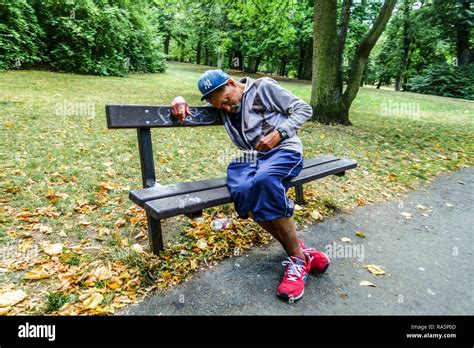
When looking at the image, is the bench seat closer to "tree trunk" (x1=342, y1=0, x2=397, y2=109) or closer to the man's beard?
the man's beard

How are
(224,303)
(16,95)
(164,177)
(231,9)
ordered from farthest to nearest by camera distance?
(231,9), (16,95), (164,177), (224,303)

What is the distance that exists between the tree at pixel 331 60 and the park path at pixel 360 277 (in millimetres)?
4549

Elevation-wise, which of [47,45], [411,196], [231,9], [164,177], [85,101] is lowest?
[411,196]

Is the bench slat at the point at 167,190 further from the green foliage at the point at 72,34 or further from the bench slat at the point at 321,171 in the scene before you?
the green foliage at the point at 72,34

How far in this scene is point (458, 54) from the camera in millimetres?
21594

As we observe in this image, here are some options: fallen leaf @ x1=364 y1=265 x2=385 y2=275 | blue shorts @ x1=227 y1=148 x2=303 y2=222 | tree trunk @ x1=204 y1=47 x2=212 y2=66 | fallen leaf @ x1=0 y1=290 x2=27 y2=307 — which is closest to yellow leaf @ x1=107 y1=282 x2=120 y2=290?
fallen leaf @ x1=0 y1=290 x2=27 y2=307

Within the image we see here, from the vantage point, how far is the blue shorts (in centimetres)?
220

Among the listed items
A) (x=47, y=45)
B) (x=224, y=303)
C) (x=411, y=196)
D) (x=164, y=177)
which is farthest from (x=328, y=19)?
(x=47, y=45)

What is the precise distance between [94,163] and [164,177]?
1012 millimetres

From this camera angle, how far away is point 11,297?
205cm

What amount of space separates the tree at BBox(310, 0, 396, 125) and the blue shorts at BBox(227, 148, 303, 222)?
5755mm

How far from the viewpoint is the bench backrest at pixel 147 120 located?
2.43 metres
